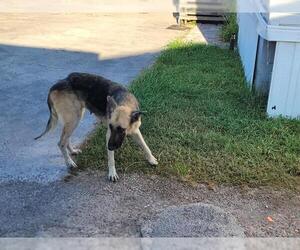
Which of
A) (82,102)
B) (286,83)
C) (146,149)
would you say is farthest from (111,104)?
(286,83)

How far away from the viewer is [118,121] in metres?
3.42

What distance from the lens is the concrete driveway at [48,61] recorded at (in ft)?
13.5

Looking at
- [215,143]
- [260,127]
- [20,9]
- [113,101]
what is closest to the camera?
[113,101]

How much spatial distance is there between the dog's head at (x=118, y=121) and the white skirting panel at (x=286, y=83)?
76.3 inches

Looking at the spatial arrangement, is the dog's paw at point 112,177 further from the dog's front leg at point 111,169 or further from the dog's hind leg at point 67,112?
the dog's hind leg at point 67,112

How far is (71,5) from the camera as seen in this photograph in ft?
40.7

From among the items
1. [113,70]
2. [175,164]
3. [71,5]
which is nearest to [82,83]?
[175,164]

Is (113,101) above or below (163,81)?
above

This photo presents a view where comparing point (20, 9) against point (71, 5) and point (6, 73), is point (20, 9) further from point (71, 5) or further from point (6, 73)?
point (6, 73)

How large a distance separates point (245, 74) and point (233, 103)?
1.23 m

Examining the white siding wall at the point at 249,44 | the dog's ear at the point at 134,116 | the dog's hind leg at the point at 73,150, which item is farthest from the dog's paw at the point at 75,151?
the white siding wall at the point at 249,44

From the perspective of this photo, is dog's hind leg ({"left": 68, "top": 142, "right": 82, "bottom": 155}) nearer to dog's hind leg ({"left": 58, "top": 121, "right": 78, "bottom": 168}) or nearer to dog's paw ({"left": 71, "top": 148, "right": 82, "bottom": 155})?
dog's paw ({"left": 71, "top": 148, "right": 82, "bottom": 155})

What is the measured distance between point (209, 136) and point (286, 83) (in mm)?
1086

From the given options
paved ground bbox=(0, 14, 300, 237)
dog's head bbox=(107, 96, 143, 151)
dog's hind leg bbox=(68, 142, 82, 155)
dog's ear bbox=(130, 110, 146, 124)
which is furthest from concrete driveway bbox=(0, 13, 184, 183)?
dog's ear bbox=(130, 110, 146, 124)
